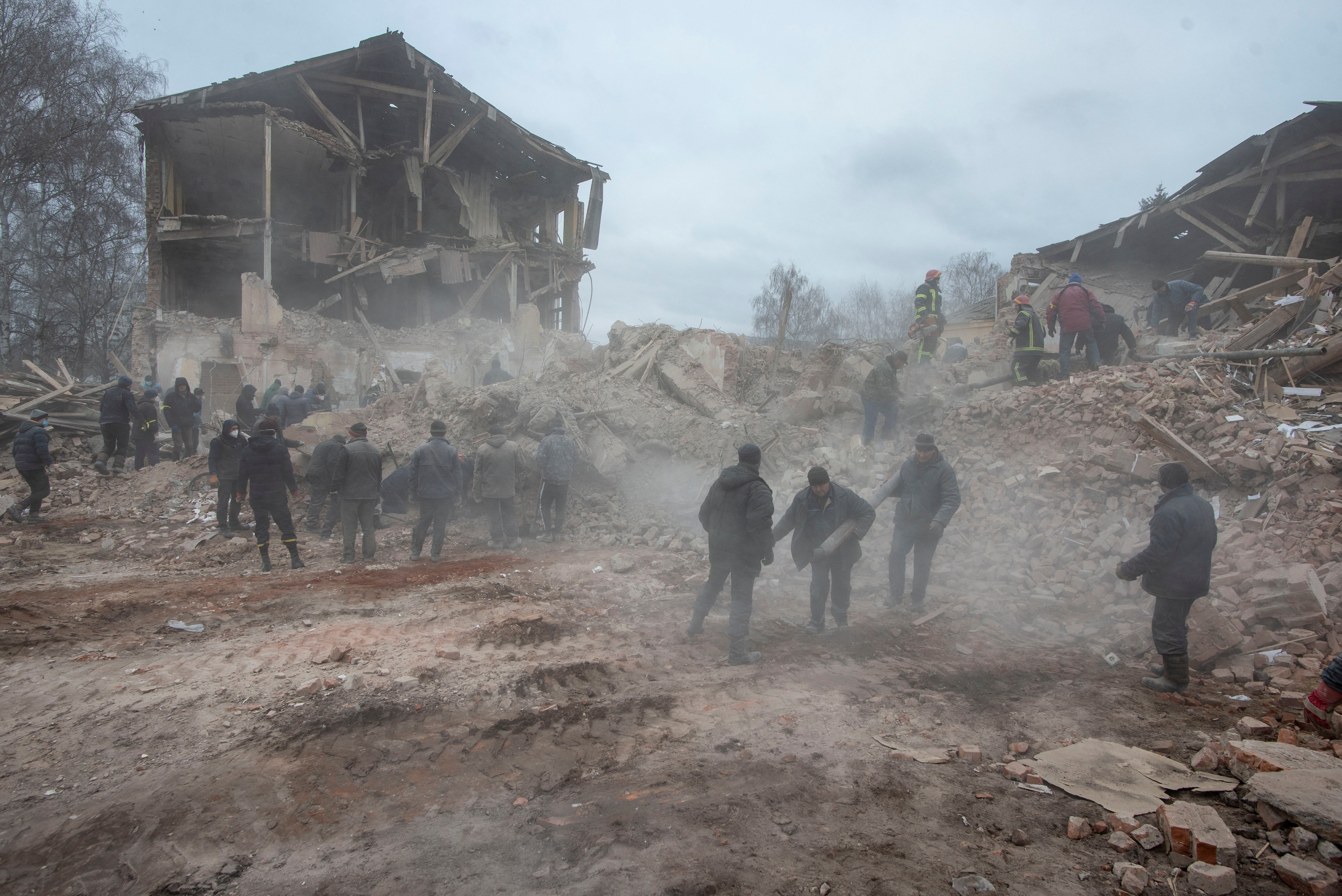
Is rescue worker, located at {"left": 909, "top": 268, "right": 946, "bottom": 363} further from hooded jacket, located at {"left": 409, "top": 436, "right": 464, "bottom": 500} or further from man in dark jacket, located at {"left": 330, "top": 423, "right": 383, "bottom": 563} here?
man in dark jacket, located at {"left": 330, "top": 423, "right": 383, "bottom": 563}

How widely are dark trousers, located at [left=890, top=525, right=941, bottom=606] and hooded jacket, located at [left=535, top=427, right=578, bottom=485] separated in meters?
4.42

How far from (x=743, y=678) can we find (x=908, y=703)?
3.85 feet

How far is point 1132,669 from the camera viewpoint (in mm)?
5039

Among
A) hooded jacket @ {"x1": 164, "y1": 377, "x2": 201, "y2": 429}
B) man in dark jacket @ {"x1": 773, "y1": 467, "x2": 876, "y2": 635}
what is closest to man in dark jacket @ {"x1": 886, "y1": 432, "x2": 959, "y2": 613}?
man in dark jacket @ {"x1": 773, "y1": 467, "x2": 876, "y2": 635}

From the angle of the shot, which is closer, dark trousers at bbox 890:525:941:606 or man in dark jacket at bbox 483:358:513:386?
dark trousers at bbox 890:525:941:606

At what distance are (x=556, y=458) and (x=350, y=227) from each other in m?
13.2

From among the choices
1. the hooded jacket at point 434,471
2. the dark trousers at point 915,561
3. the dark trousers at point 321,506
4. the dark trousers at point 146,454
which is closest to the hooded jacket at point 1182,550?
the dark trousers at point 915,561

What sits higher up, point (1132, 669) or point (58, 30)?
point (58, 30)

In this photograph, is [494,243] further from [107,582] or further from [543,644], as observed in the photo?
[543,644]

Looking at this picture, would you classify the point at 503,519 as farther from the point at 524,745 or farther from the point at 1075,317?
the point at 1075,317

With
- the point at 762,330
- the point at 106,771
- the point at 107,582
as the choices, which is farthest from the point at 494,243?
the point at 762,330

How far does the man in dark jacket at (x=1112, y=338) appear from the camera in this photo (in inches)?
388

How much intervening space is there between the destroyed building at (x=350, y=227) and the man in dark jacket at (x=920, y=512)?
1170 centimetres

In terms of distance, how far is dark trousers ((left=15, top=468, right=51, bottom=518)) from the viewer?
30.1ft
